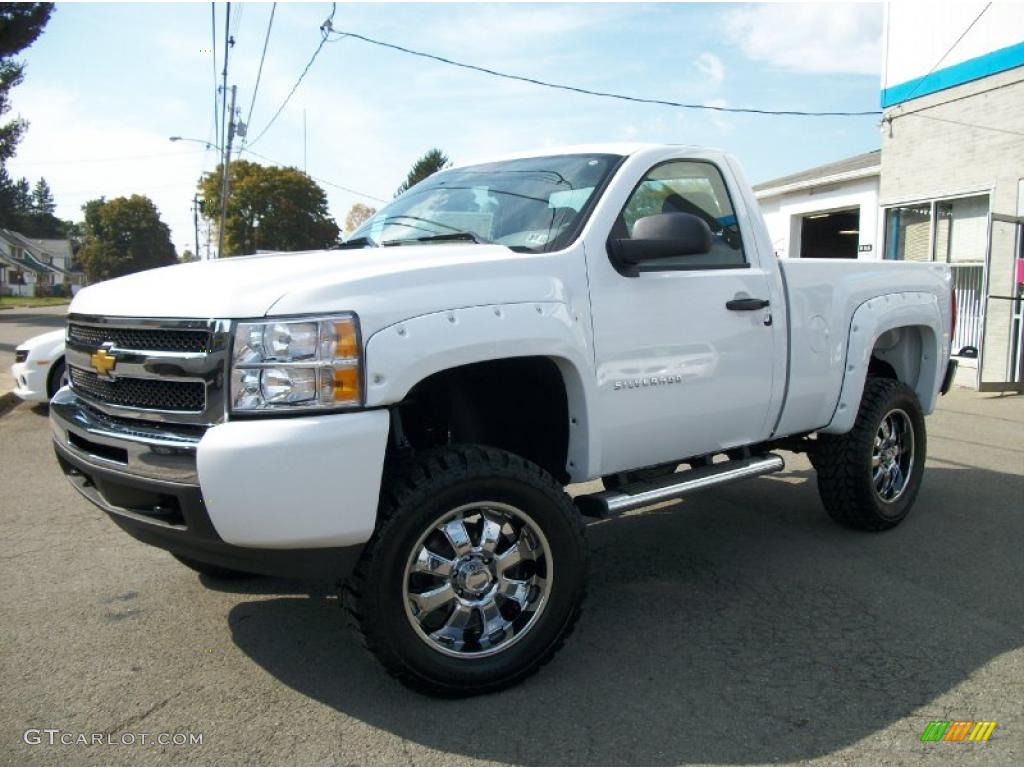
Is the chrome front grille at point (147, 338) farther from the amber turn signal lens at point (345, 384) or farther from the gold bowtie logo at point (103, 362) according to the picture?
the amber turn signal lens at point (345, 384)

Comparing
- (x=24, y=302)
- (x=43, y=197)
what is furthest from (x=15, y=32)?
(x=43, y=197)

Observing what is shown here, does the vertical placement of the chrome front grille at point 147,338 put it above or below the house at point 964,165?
below

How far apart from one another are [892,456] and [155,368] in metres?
4.23

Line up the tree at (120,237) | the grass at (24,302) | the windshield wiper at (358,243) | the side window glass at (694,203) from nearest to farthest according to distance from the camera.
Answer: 1. the side window glass at (694,203)
2. the windshield wiper at (358,243)
3. the grass at (24,302)
4. the tree at (120,237)

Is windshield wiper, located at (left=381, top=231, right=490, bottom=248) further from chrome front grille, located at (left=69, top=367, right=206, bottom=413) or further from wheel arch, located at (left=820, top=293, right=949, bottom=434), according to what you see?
wheel arch, located at (left=820, top=293, right=949, bottom=434)

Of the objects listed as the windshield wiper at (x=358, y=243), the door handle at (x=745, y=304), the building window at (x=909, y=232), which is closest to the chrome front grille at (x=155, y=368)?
the windshield wiper at (x=358, y=243)

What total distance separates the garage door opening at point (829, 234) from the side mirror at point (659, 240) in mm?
15727

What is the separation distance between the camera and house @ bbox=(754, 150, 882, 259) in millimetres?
16172

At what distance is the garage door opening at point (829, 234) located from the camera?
18.6m

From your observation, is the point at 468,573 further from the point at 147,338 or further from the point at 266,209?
the point at 266,209

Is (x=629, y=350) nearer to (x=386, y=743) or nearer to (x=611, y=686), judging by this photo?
(x=611, y=686)

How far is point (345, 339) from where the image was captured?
280 cm

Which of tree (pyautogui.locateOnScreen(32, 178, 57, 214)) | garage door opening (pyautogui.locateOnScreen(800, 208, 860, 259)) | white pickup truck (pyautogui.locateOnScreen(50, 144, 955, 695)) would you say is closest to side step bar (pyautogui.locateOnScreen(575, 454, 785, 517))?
white pickup truck (pyautogui.locateOnScreen(50, 144, 955, 695))

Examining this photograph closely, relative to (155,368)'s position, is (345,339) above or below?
above
